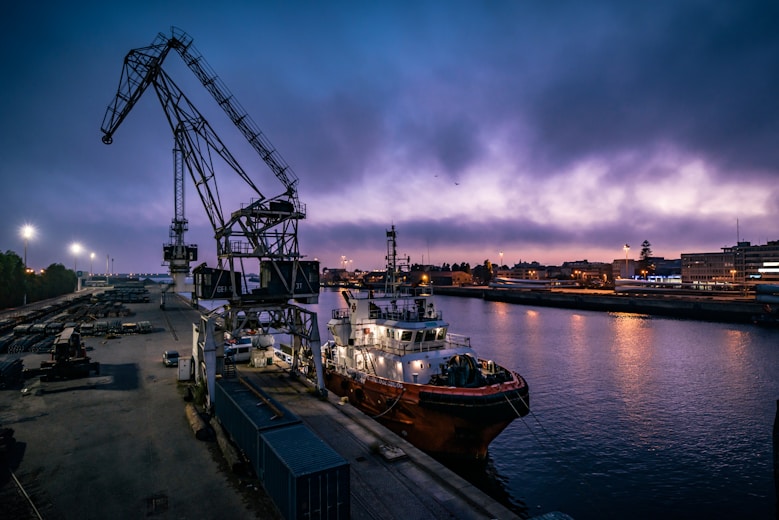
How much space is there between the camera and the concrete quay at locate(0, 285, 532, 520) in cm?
1276

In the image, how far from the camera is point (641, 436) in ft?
88.0

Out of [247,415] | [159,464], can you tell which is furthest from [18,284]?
[247,415]

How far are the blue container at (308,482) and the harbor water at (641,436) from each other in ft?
42.0

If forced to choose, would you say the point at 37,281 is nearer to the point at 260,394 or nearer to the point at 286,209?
the point at 286,209

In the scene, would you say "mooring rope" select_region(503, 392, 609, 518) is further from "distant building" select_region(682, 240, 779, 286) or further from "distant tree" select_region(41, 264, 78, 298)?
"distant building" select_region(682, 240, 779, 286)

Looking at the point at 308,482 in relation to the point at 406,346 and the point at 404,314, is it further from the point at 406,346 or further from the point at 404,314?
the point at 404,314

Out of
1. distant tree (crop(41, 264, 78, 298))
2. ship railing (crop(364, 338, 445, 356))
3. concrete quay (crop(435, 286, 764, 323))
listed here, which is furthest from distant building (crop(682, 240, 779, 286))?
distant tree (crop(41, 264, 78, 298))

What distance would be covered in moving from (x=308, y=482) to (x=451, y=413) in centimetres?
1234

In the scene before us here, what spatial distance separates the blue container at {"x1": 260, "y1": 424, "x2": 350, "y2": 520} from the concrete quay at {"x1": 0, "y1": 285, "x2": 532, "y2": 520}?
1.53 metres

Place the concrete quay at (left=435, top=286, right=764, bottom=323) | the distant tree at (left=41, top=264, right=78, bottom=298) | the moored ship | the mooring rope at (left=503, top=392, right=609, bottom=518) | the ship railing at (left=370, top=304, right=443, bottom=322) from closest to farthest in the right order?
1. the mooring rope at (left=503, top=392, right=609, bottom=518)
2. the moored ship
3. the ship railing at (left=370, top=304, right=443, bottom=322)
4. the concrete quay at (left=435, top=286, right=764, bottom=323)
5. the distant tree at (left=41, top=264, right=78, bottom=298)

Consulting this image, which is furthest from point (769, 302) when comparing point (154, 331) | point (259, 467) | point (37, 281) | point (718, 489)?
point (37, 281)

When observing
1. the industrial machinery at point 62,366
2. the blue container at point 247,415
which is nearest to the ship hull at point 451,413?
the blue container at point 247,415

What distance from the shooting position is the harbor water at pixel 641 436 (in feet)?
65.5

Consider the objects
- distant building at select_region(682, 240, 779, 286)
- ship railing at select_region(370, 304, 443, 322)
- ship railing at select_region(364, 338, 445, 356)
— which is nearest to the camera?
ship railing at select_region(364, 338, 445, 356)
